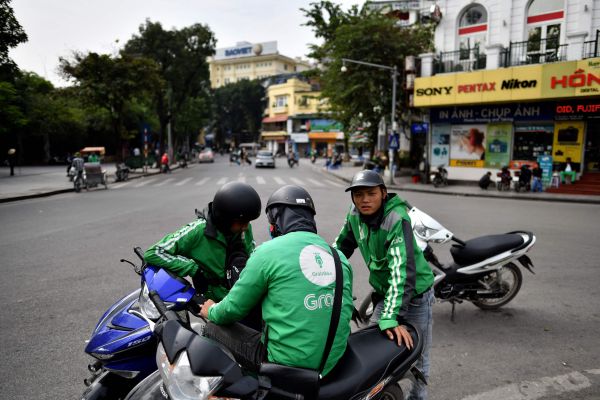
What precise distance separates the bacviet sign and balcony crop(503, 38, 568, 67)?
4.01 feet

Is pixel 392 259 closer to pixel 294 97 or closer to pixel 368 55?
pixel 368 55

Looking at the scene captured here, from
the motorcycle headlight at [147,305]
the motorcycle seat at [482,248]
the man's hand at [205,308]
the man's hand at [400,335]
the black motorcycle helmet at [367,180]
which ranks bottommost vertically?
the motorcycle seat at [482,248]

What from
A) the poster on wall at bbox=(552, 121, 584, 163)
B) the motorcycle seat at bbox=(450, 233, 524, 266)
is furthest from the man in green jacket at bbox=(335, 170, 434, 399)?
the poster on wall at bbox=(552, 121, 584, 163)

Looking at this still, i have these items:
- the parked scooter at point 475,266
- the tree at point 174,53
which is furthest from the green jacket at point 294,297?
the tree at point 174,53

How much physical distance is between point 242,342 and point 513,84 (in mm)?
20299

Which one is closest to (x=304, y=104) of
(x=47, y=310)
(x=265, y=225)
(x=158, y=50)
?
(x=158, y=50)

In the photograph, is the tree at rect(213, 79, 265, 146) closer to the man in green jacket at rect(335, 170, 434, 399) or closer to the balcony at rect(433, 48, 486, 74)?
the balcony at rect(433, 48, 486, 74)

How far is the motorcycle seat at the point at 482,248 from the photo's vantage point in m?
4.68

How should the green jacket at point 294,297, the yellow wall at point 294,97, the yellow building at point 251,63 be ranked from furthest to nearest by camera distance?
the yellow building at point 251,63 → the yellow wall at point 294,97 → the green jacket at point 294,297

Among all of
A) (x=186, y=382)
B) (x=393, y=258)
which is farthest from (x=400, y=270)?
(x=186, y=382)

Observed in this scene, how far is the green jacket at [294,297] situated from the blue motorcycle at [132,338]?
0.54 metres

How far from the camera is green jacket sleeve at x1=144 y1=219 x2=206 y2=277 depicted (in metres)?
2.76

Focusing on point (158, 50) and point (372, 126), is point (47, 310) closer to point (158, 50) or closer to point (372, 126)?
point (372, 126)

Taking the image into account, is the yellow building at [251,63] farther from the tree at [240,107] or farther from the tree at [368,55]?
the tree at [368,55]
